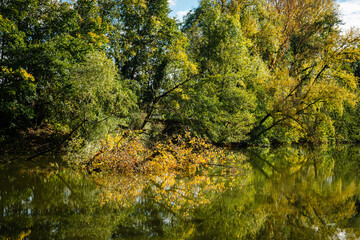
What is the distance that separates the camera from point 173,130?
1723 centimetres

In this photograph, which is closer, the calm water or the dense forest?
the calm water

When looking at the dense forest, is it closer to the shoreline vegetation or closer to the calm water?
the shoreline vegetation

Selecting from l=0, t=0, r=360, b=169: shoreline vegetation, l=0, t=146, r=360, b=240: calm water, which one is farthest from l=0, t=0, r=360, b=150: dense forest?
l=0, t=146, r=360, b=240: calm water

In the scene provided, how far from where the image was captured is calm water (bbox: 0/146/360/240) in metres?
4.46

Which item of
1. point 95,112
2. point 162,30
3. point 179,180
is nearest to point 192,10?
point 162,30

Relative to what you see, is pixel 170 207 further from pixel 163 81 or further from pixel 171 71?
pixel 163 81

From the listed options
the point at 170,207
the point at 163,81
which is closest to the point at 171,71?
the point at 163,81

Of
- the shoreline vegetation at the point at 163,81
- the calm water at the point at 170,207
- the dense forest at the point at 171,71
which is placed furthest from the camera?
the dense forest at the point at 171,71

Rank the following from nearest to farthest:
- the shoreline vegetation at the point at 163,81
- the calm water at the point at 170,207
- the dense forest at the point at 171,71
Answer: the calm water at the point at 170,207
the shoreline vegetation at the point at 163,81
the dense forest at the point at 171,71

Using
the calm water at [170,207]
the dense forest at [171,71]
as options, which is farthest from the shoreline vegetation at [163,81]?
the calm water at [170,207]

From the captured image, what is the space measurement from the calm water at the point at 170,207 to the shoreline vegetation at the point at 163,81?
5.44ft

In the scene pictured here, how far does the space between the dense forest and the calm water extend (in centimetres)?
231

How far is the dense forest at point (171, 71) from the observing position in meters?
11.5

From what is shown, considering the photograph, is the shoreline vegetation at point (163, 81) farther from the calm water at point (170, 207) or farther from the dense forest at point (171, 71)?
the calm water at point (170, 207)
